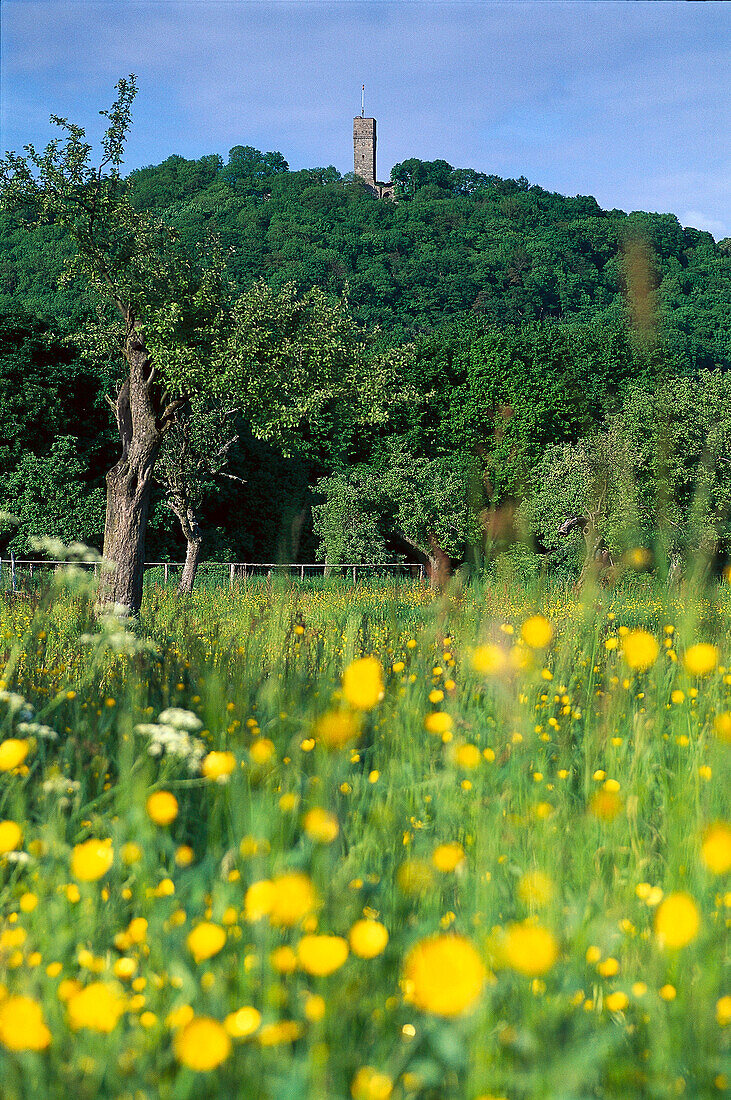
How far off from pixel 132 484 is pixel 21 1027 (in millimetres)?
10717

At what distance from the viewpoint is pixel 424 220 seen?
2216 inches

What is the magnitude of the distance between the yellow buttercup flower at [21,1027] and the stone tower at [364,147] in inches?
4367

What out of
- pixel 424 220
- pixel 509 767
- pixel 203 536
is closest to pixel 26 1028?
pixel 509 767

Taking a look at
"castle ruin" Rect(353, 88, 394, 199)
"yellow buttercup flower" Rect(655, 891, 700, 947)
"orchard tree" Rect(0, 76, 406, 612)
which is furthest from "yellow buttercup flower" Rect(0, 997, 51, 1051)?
"castle ruin" Rect(353, 88, 394, 199)

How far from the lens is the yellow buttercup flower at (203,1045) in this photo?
1.00 m

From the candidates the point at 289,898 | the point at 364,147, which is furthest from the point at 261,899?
the point at 364,147

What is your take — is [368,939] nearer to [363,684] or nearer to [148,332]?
[363,684]

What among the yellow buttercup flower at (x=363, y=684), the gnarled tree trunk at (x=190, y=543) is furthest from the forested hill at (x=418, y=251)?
the yellow buttercup flower at (x=363, y=684)

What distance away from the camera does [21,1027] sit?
3.56 ft

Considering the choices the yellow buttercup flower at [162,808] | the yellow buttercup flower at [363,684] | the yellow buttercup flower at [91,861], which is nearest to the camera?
the yellow buttercup flower at [91,861]

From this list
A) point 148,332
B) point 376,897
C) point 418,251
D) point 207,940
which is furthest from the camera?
point 418,251

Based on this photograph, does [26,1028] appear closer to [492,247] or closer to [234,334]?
[234,334]

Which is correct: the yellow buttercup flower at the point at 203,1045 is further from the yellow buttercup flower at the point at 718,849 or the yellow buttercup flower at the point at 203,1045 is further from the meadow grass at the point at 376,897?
the yellow buttercup flower at the point at 718,849

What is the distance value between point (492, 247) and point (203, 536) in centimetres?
3065
